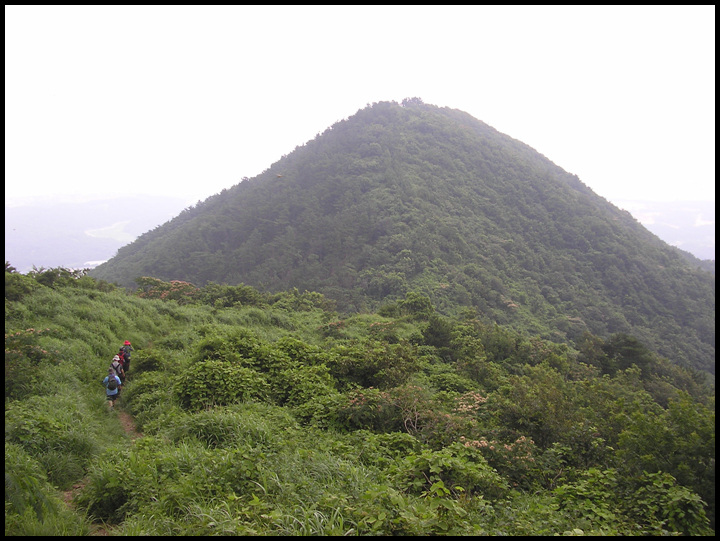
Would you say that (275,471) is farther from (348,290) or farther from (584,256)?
(584,256)

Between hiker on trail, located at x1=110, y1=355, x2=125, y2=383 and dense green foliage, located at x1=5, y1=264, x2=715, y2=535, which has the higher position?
hiker on trail, located at x1=110, y1=355, x2=125, y2=383

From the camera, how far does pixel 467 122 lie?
67812 millimetres

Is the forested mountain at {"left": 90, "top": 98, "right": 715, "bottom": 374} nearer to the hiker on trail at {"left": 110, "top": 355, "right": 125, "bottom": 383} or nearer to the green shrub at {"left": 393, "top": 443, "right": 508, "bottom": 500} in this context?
the hiker on trail at {"left": 110, "top": 355, "right": 125, "bottom": 383}

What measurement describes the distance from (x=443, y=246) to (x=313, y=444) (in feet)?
94.4

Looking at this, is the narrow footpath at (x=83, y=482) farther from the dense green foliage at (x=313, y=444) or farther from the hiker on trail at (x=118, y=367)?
the hiker on trail at (x=118, y=367)

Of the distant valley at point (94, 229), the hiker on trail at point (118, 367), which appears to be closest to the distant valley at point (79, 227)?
the distant valley at point (94, 229)

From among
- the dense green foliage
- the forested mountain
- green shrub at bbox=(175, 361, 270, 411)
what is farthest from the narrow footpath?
the forested mountain

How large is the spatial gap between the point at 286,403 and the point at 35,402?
373 cm

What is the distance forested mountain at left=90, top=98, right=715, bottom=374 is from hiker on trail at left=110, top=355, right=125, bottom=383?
1645 centimetres

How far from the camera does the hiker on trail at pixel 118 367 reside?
7.31 metres

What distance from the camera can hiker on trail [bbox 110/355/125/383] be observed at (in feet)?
24.0

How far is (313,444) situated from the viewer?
5062 millimetres

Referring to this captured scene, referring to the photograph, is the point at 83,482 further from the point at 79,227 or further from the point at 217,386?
the point at 79,227

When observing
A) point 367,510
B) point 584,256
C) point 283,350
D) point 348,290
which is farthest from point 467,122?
point 367,510
